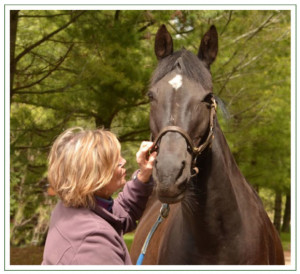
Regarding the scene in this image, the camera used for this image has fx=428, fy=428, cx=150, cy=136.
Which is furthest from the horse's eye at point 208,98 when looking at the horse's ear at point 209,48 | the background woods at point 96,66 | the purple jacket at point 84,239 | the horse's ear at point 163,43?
the background woods at point 96,66

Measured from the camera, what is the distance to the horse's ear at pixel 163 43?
3.23 meters

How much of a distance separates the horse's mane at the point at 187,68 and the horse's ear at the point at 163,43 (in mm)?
211

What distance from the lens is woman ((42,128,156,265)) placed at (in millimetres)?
1610

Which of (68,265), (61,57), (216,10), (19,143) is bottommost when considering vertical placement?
(68,265)

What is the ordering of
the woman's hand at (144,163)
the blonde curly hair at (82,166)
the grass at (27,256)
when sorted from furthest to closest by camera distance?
the grass at (27,256) < the woman's hand at (144,163) < the blonde curly hair at (82,166)

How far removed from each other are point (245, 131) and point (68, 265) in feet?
29.4

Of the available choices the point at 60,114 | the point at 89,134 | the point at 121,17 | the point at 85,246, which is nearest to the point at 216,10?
the point at 121,17

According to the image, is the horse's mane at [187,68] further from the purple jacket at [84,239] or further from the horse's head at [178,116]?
the purple jacket at [84,239]

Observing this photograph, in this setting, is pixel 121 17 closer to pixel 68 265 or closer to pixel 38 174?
pixel 38 174

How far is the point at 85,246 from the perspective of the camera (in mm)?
1590

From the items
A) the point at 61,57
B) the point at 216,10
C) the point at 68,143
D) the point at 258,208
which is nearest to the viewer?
the point at 68,143

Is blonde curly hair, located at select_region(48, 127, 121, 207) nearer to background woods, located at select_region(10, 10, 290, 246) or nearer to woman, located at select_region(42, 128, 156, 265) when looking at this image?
woman, located at select_region(42, 128, 156, 265)

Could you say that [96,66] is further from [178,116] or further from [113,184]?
[113,184]

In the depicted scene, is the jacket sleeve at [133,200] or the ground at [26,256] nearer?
the jacket sleeve at [133,200]
